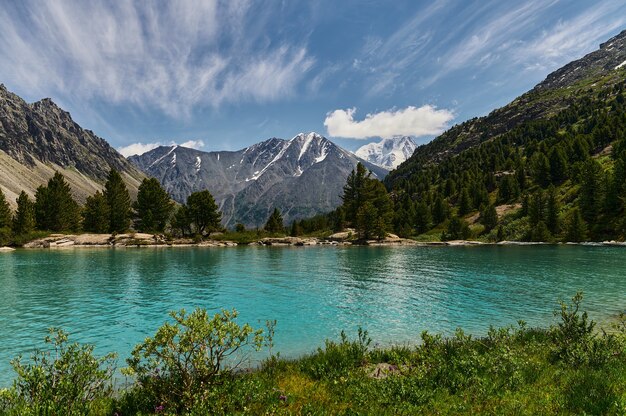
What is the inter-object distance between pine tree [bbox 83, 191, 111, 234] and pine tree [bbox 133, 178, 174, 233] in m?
10.3

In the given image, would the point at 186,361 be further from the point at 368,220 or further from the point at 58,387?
the point at 368,220

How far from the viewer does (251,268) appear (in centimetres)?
5488

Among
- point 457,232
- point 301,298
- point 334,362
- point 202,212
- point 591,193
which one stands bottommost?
point 301,298

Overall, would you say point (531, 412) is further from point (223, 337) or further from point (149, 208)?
point (149, 208)

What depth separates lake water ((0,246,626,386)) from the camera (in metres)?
21.7

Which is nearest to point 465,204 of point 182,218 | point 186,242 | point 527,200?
point 527,200

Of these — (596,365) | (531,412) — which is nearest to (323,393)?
(531,412)

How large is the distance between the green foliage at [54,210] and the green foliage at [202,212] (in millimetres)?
42390

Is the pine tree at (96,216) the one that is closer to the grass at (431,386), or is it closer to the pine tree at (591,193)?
the grass at (431,386)

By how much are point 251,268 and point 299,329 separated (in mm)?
33884

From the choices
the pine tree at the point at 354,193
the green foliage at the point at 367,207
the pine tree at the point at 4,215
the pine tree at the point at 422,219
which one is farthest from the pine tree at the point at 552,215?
the pine tree at the point at 4,215

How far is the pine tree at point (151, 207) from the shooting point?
427 feet

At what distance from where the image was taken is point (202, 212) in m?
130

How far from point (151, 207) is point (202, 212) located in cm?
2150
